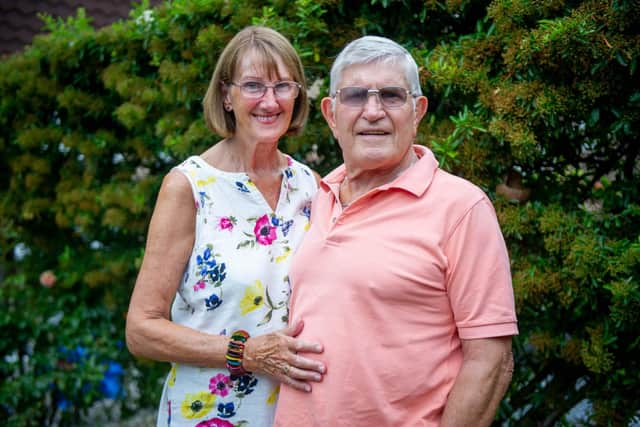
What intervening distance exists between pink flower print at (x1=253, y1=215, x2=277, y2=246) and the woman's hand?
0.37 meters

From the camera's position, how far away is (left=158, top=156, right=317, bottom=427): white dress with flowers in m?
2.34

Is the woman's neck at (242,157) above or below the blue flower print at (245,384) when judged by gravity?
above

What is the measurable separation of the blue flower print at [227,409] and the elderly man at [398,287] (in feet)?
0.91

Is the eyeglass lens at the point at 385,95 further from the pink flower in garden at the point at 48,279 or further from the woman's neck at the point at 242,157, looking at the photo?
the pink flower in garden at the point at 48,279

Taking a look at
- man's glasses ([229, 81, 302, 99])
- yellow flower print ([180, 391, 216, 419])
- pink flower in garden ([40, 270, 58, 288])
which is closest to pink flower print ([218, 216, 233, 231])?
man's glasses ([229, 81, 302, 99])

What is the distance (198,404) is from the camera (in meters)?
2.38

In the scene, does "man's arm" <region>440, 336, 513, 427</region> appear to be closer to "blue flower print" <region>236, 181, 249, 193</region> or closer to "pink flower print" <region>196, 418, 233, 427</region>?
"pink flower print" <region>196, 418, 233, 427</region>

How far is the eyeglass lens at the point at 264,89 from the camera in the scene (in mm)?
2434

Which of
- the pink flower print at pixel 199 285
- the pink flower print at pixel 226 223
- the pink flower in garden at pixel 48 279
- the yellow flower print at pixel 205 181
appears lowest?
the pink flower in garden at pixel 48 279

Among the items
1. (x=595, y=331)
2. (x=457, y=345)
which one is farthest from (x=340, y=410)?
(x=595, y=331)

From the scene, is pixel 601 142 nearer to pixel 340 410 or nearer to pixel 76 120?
pixel 340 410

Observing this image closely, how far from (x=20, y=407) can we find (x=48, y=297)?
2.68 ft

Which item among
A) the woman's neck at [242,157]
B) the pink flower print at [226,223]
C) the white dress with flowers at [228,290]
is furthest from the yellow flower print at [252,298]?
the woman's neck at [242,157]

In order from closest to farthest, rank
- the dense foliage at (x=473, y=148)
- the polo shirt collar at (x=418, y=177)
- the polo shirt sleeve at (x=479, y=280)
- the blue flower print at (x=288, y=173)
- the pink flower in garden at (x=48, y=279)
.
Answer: the polo shirt sleeve at (x=479, y=280) → the polo shirt collar at (x=418, y=177) → the dense foliage at (x=473, y=148) → the blue flower print at (x=288, y=173) → the pink flower in garden at (x=48, y=279)
